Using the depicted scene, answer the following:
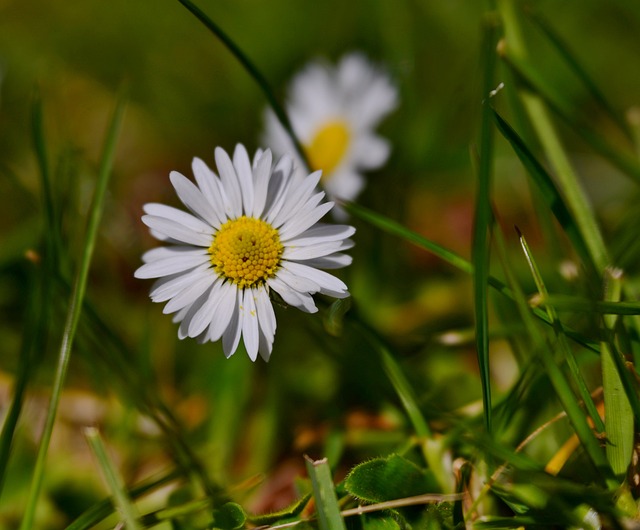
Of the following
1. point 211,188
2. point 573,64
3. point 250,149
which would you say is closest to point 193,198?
point 211,188

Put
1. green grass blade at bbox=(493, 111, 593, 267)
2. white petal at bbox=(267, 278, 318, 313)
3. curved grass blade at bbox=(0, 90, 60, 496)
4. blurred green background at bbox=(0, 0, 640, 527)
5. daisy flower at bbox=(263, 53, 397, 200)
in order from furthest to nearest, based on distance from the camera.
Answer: daisy flower at bbox=(263, 53, 397, 200)
blurred green background at bbox=(0, 0, 640, 527)
curved grass blade at bbox=(0, 90, 60, 496)
green grass blade at bbox=(493, 111, 593, 267)
white petal at bbox=(267, 278, 318, 313)

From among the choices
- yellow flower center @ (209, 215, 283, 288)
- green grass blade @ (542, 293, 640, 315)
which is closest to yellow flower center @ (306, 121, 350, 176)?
yellow flower center @ (209, 215, 283, 288)

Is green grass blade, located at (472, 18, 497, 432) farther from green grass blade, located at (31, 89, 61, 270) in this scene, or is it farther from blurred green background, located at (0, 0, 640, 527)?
green grass blade, located at (31, 89, 61, 270)

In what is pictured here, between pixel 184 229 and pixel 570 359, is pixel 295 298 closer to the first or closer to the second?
pixel 184 229

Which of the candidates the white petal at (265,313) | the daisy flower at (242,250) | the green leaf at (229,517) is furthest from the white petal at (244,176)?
the green leaf at (229,517)

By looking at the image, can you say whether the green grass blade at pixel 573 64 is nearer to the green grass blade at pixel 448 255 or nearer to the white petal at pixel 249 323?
the green grass blade at pixel 448 255

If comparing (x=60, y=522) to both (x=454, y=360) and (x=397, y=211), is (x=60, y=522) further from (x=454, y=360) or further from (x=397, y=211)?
(x=397, y=211)

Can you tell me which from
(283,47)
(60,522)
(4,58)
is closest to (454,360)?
(60,522)
